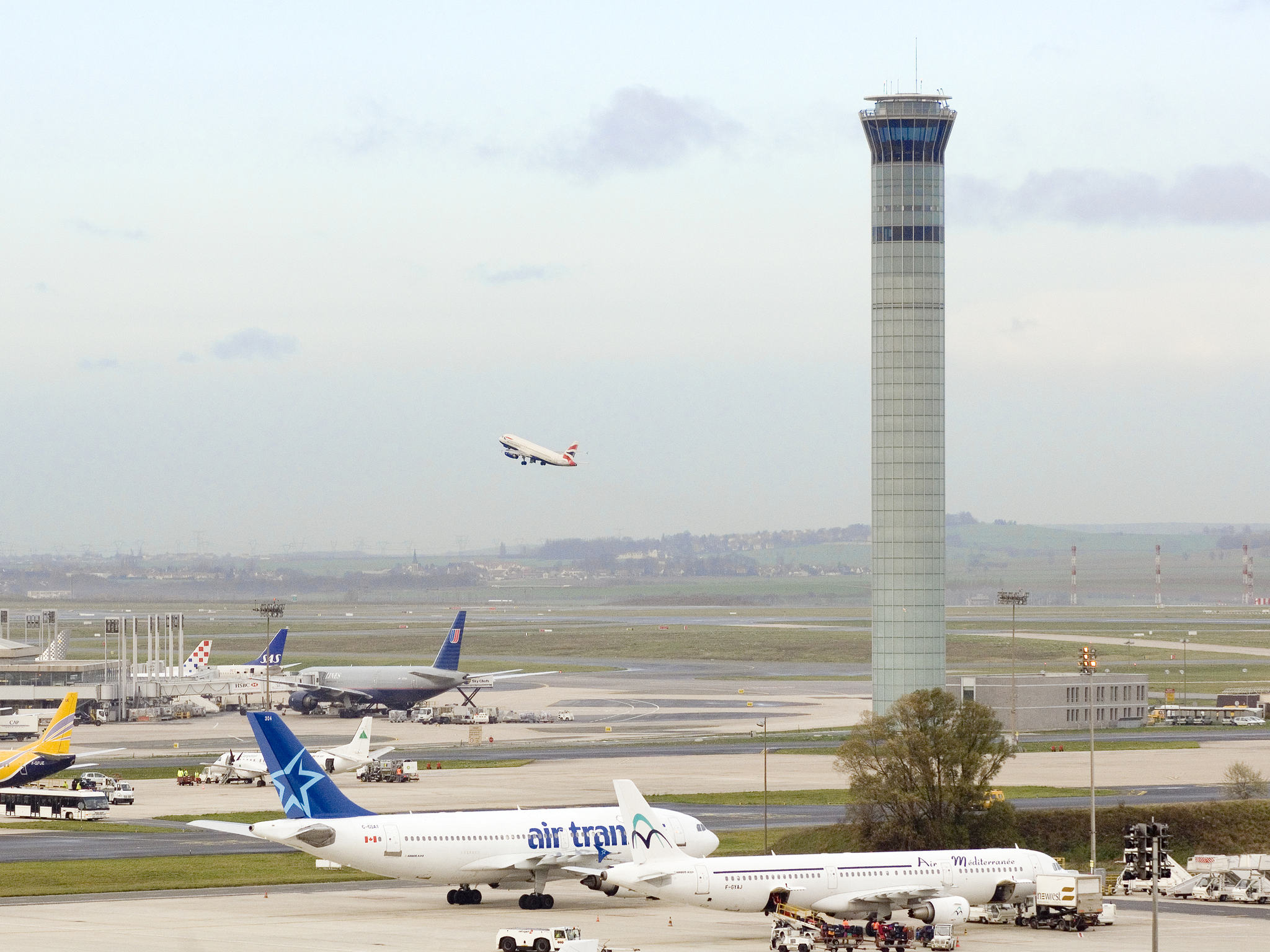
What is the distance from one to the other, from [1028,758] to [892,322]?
1392 inches

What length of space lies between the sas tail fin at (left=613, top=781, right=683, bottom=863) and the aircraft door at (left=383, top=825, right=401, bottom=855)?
867cm

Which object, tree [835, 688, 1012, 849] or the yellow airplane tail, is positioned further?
the yellow airplane tail

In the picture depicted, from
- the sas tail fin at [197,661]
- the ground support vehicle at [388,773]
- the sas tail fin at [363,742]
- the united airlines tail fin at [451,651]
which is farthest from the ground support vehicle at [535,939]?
the sas tail fin at [197,661]

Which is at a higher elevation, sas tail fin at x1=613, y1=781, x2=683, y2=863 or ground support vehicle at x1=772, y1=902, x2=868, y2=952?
sas tail fin at x1=613, y1=781, x2=683, y2=863

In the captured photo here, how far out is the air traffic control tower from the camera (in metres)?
141

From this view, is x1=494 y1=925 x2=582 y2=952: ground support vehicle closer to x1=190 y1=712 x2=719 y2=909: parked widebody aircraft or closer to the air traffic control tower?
x1=190 y1=712 x2=719 y2=909: parked widebody aircraft

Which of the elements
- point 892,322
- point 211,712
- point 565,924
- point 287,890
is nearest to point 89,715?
point 211,712

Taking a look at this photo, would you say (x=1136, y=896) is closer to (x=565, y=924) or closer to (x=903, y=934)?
(x=903, y=934)

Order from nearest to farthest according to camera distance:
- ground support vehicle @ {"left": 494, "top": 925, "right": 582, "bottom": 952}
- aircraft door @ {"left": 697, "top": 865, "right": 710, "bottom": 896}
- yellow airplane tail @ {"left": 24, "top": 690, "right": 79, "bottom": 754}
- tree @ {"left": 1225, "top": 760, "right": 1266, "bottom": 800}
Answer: ground support vehicle @ {"left": 494, "top": 925, "right": 582, "bottom": 952}
aircraft door @ {"left": 697, "top": 865, "right": 710, "bottom": 896}
tree @ {"left": 1225, "top": 760, "right": 1266, "bottom": 800}
yellow airplane tail @ {"left": 24, "top": 690, "right": 79, "bottom": 754}

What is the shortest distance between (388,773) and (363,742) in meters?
2.78

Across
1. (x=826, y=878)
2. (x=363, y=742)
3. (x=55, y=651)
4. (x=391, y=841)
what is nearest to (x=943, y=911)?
(x=826, y=878)

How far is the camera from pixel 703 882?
64750 millimetres

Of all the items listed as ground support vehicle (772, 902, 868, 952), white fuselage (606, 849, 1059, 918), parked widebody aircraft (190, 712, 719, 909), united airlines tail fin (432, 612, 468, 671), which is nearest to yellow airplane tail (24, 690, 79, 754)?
parked widebody aircraft (190, 712, 719, 909)

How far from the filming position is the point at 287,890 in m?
75.9
